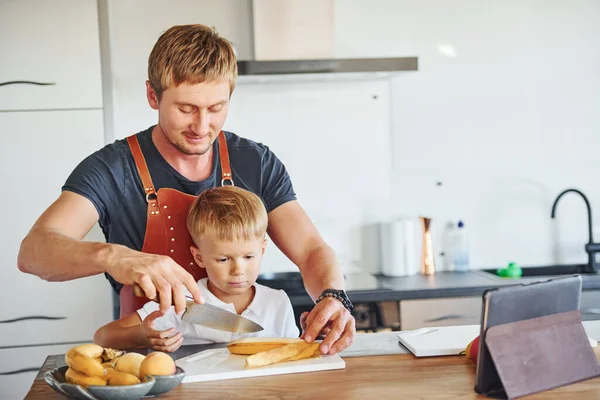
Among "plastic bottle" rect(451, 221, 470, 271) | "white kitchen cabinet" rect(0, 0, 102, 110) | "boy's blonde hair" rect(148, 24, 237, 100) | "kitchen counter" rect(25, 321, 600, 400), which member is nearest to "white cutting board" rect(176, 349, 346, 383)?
"kitchen counter" rect(25, 321, 600, 400)

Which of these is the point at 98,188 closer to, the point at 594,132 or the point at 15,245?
the point at 15,245

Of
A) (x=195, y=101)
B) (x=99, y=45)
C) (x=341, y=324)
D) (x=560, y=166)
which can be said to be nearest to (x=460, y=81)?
(x=560, y=166)

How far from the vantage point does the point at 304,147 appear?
11.3ft

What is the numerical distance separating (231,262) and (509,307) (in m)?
0.76

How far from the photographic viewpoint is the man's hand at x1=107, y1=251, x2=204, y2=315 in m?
1.34

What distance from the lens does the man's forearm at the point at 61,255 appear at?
4.88 ft

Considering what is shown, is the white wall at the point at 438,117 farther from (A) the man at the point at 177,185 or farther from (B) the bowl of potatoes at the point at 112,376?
(B) the bowl of potatoes at the point at 112,376

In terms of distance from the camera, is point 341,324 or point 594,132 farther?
point 594,132

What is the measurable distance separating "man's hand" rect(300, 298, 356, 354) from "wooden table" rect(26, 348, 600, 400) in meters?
0.06

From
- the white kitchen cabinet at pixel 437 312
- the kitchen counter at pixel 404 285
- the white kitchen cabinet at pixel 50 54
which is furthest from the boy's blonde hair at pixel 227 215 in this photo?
the white kitchen cabinet at pixel 50 54

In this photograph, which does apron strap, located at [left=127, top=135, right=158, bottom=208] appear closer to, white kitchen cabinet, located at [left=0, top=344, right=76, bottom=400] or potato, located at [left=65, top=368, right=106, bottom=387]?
potato, located at [left=65, top=368, right=106, bottom=387]

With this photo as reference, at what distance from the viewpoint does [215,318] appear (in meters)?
1.62

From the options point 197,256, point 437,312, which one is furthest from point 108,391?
point 437,312

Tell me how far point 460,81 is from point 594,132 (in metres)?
0.67
